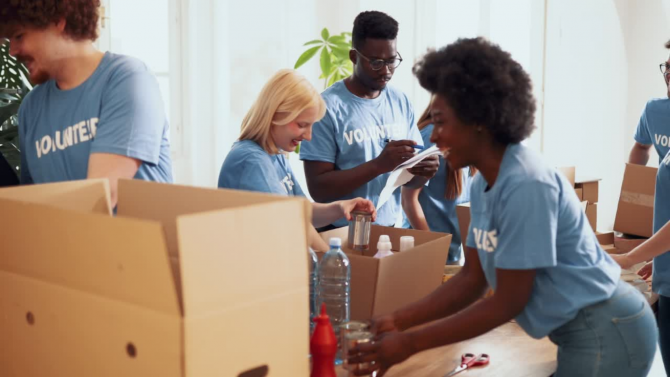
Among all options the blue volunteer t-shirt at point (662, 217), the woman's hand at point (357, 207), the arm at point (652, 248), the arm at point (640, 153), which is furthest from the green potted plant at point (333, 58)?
the arm at point (652, 248)

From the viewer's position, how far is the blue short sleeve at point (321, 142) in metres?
2.51

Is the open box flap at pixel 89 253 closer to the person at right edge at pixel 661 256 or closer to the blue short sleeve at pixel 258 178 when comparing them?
the blue short sleeve at pixel 258 178

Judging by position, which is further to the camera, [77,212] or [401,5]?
[401,5]

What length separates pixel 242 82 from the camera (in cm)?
506

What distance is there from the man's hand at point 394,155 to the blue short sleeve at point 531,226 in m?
1.12

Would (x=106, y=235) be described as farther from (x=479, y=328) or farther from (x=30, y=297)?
(x=479, y=328)

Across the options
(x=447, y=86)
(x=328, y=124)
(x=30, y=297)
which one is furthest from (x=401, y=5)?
(x=30, y=297)

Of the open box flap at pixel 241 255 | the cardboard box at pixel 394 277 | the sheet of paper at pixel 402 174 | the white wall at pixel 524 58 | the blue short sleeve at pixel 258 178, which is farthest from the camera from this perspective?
the white wall at pixel 524 58

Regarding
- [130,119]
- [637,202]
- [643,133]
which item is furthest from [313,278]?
[643,133]

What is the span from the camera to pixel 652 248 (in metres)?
1.88

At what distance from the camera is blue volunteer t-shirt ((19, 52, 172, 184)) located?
1549 mm

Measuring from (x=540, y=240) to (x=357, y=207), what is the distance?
90 centimetres

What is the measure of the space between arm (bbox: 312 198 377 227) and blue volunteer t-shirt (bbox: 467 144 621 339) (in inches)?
27.2

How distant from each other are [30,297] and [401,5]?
464 centimetres
